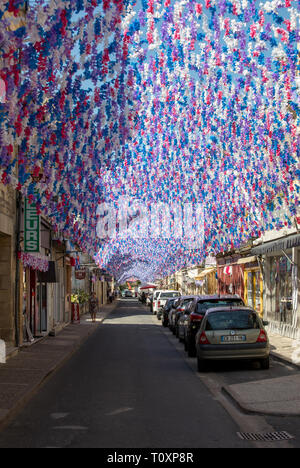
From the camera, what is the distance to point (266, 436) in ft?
25.6

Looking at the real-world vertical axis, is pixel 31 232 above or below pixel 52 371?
above

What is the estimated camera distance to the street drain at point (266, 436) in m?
7.63

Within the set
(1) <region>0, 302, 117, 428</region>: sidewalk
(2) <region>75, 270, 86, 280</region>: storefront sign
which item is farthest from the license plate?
(2) <region>75, 270, 86, 280</region>: storefront sign

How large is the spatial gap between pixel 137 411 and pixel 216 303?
9323 mm

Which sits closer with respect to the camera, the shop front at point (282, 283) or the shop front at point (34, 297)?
the shop front at point (34, 297)


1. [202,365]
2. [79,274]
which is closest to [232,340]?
[202,365]

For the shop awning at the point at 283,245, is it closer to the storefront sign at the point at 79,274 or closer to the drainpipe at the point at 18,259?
the drainpipe at the point at 18,259

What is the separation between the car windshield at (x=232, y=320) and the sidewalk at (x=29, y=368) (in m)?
4.31

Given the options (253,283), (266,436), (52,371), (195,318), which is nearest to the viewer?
(266,436)

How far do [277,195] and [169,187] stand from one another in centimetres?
623

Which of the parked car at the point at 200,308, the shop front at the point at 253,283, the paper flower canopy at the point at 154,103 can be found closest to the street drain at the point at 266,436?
the paper flower canopy at the point at 154,103

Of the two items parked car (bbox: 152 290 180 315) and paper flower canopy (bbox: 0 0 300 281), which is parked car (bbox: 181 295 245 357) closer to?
paper flower canopy (bbox: 0 0 300 281)

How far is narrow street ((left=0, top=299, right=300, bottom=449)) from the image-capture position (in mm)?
7688

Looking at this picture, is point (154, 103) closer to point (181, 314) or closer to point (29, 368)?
point (29, 368)
